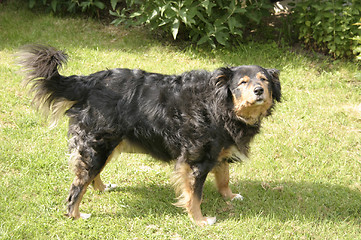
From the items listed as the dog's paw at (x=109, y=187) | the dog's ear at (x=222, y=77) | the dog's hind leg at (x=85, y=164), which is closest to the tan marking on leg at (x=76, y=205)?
the dog's hind leg at (x=85, y=164)

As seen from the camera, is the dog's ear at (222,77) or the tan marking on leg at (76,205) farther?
the tan marking on leg at (76,205)

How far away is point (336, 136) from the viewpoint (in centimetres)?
543

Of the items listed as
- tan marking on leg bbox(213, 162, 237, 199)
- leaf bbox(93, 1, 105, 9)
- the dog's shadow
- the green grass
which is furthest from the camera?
leaf bbox(93, 1, 105, 9)

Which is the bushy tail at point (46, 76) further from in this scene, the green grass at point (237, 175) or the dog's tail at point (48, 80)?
the green grass at point (237, 175)

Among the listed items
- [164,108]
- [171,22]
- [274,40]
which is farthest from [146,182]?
[274,40]

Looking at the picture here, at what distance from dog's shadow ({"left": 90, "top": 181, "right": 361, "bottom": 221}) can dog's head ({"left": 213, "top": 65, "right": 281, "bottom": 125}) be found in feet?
3.49

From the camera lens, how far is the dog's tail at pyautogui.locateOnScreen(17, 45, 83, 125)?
373 cm

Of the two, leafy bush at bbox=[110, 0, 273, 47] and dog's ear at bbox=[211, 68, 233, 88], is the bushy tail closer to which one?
dog's ear at bbox=[211, 68, 233, 88]

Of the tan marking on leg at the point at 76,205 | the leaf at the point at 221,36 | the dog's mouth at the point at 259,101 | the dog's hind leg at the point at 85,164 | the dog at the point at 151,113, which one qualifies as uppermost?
the dog's mouth at the point at 259,101

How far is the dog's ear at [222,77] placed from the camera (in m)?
3.71

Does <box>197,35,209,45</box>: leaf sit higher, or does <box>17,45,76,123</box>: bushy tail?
<box>17,45,76,123</box>: bushy tail

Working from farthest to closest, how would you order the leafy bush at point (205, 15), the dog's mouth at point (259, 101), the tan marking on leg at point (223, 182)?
1. the leafy bush at point (205, 15)
2. the tan marking on leg at point (223, 182)
3. the dog's mouth at point (259, 101)

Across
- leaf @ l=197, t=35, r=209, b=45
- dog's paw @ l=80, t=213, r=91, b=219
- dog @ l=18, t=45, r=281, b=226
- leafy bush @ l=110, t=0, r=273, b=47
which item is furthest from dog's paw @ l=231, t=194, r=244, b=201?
leaf @ l=197, t=35, r=209, b=45

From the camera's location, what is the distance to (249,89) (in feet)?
11.6
